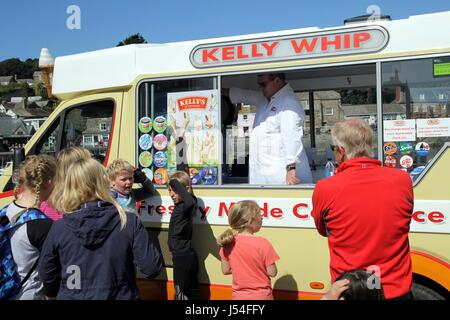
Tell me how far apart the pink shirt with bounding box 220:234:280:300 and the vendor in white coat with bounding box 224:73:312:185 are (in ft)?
3.17

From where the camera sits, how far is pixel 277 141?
4707 mm

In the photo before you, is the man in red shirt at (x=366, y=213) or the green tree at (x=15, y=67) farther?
the green tree at (x=15, y=67)

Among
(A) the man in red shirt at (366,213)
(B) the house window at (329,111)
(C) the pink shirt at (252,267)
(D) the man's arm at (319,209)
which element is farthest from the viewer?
(B) the house window at (329,111)

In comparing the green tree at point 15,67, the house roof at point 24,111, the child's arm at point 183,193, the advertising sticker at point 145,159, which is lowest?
the child's arm at point 183,193

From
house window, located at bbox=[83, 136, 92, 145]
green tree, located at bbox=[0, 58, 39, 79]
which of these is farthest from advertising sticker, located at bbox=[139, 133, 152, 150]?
green tree, located at bbox=[0, 58, 39, 79]

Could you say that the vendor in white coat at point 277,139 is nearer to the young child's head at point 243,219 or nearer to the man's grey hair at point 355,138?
Result: the young child's head at point 243,219

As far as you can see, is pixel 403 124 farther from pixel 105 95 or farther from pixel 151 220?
pixel 105 95

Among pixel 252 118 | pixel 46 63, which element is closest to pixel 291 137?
pixel 252 118

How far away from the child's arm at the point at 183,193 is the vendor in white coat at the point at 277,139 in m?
0.75

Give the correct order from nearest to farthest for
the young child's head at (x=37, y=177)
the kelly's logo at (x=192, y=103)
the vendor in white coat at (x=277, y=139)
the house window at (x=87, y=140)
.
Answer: the young child's head at (x=37, y=177)
the vendor in white coat at (x=277, y=139)
the kelly's logo at (x=192, y=103)
the house window at (x=87, y=140)

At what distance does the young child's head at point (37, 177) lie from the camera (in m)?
3.04

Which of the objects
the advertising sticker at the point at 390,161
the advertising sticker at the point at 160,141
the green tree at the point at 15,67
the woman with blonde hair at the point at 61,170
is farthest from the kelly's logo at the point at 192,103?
the green tree at the point at 15,67

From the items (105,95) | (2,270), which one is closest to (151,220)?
(105,95)

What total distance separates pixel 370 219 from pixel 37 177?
205cm
